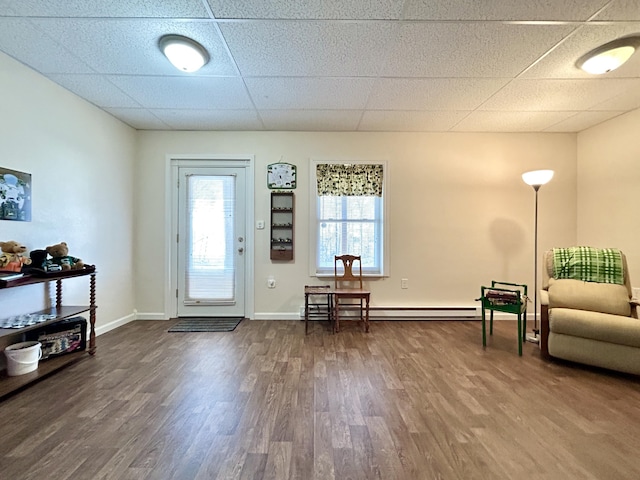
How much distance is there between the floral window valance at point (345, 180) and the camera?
150 inches

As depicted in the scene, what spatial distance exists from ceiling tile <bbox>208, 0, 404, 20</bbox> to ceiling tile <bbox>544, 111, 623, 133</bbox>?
9.46 feet

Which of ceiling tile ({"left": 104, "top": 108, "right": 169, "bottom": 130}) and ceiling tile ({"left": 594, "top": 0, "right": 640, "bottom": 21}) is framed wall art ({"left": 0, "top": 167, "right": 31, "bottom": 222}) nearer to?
ceiling tile ({"left": 104, "top": 108, "right": 169, "bottom": 130})

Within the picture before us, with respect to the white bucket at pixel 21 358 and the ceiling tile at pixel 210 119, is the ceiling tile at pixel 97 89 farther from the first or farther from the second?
the white bucket at pixel 21 358

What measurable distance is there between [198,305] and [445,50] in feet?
12.2

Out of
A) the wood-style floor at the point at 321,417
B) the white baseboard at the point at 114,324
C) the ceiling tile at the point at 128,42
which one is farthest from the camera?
the white baseboard at the point at 114,324

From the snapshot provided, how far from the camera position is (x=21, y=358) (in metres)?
2.11

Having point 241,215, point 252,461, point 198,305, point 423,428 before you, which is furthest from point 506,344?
point 198,305

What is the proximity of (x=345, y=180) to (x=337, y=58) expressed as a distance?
168 centimetres

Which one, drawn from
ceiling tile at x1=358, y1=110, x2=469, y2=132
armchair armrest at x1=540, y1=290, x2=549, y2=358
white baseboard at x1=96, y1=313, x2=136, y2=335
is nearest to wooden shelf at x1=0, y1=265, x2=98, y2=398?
white baseboard at x1=96, y1=313, x2=136, y2=335

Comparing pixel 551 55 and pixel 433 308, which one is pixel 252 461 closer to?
pixel 433 308

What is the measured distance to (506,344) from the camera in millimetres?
2973

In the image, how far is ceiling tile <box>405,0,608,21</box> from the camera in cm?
172

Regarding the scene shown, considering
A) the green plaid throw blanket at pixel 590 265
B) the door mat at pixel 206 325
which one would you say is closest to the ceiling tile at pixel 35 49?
the door mat at pixel 206 325

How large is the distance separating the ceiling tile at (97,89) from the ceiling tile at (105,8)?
0.77m
